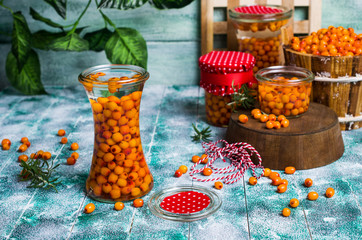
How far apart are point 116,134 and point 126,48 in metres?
0.96

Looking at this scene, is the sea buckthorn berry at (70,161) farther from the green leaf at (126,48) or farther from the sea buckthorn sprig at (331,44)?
the sea buckthorn sprig at (331,44)

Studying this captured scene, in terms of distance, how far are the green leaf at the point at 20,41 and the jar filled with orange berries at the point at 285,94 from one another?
3.70 ft

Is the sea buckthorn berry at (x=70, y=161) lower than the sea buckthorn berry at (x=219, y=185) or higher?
higher

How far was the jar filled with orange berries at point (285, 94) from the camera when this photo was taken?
1.74 meters

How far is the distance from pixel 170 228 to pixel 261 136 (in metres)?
0.50

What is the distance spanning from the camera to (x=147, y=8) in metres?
2.49

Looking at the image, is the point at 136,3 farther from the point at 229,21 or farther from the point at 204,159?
the point at 204,159

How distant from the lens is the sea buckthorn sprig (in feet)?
6.07

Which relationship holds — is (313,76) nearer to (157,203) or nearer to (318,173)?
(318,173)

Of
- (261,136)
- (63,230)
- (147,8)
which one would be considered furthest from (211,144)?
(147,8)

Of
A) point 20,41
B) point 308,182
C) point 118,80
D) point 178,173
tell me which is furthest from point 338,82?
point 20,41

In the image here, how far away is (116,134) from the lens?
4.56ft

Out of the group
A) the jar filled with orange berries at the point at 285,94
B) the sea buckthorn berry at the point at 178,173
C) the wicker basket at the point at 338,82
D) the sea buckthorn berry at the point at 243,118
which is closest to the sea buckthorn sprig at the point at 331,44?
the wicker basket at the point at 338,82

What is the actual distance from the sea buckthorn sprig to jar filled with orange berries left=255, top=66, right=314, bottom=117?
0.14 metres
